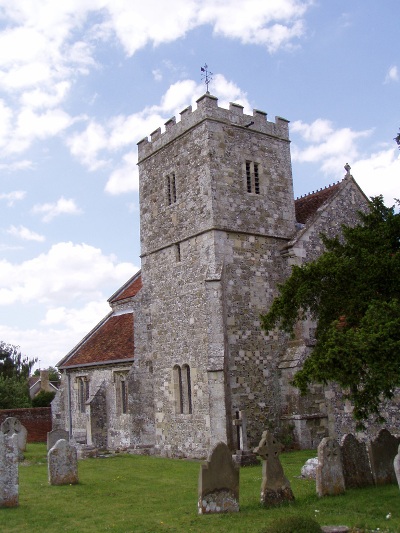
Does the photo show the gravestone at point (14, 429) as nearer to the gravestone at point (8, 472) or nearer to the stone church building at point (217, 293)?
the stone church building at point (217, 293)

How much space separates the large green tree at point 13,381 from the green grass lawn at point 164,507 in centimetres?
2133

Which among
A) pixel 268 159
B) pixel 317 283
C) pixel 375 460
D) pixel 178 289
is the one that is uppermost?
pixel 268 159

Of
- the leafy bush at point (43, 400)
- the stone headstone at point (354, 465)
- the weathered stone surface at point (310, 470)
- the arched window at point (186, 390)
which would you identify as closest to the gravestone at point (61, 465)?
the weathered stone surface at point (310, 470)

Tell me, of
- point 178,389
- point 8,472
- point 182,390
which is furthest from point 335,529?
point 178,389

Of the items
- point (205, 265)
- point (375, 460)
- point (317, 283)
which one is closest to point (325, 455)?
point (375, 460)

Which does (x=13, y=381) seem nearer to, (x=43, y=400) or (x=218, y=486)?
(x=43, y=400)

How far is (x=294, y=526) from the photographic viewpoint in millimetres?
7691

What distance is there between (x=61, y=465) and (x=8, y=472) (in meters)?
3.34

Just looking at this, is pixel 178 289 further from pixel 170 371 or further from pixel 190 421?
pixel 190 421

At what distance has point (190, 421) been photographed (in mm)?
20234

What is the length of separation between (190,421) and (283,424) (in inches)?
128

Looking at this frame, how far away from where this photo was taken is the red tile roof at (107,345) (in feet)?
82.9

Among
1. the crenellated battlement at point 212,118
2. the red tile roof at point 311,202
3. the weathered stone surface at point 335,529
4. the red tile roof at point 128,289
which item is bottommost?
the weathered stone surface at point 335,529

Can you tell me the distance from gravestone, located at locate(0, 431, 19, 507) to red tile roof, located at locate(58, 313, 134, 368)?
1195 centimetres
